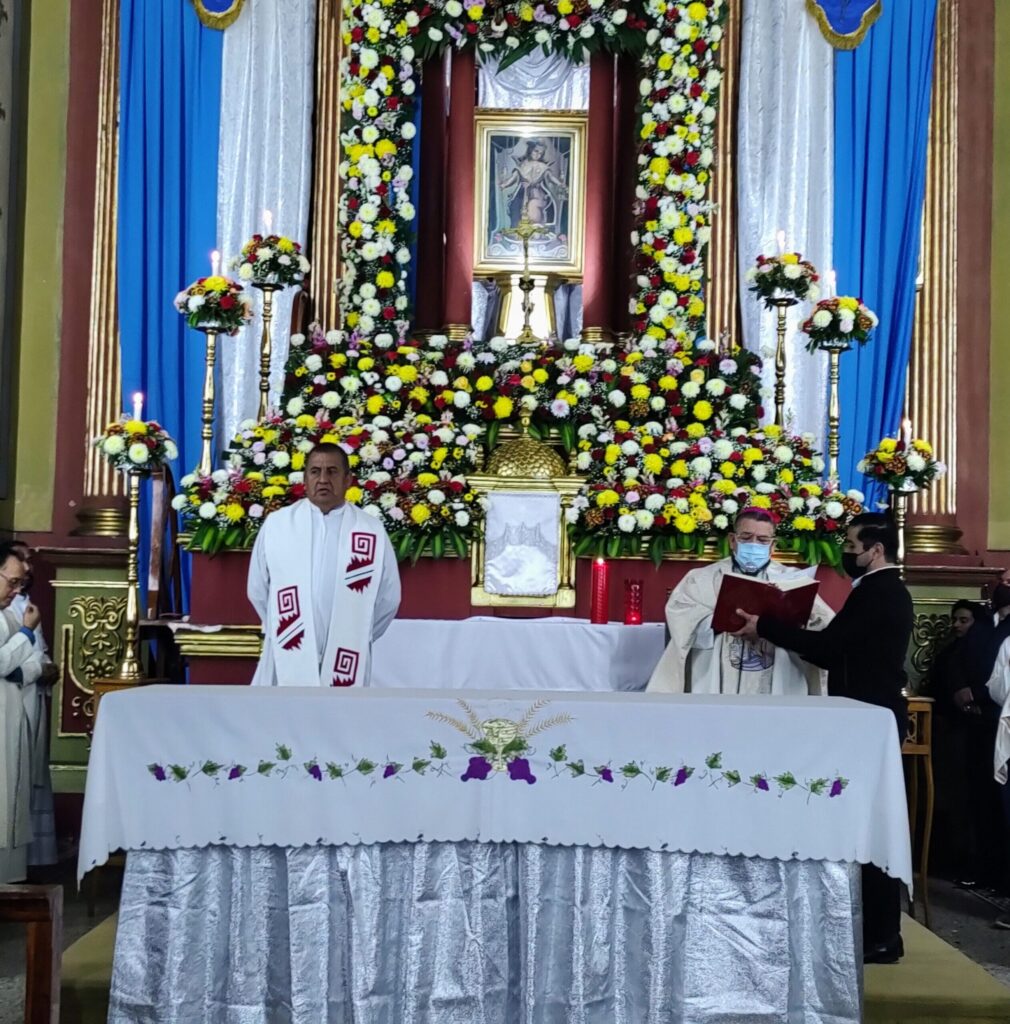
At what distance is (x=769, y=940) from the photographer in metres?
4.67

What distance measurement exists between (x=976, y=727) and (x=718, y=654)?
336 centimetres

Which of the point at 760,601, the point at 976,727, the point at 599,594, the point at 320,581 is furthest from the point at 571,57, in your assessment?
the point at 760,601

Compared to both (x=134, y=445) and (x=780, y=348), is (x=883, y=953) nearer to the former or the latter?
(x=780, y=348)

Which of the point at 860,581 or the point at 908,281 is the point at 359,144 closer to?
the point at 908,281

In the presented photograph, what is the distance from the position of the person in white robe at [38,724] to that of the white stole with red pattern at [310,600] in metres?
1.87

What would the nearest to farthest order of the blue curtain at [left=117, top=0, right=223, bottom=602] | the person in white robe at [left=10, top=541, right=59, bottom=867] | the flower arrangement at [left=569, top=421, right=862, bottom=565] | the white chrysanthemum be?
1. the person in white robe at [left=10, top=541, right=59, bottom=867]
2. the white chrysanthemum
3. the flower arrangement at [left=569, top=421, right=862, bottom=565]
4. the blue curtain at [left=117, top=0, right=223, bottom=602]

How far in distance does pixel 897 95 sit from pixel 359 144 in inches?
136

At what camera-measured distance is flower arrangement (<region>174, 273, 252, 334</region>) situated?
806 cm

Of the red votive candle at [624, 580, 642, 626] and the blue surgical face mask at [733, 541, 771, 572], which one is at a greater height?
the blue surgical face mask at [733, 541, 771, 572]

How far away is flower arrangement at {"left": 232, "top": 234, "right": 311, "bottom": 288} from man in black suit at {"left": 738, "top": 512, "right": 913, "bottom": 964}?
368 cm

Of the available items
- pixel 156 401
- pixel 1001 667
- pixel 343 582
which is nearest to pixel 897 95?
pixel 1001 667

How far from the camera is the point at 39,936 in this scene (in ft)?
12.2

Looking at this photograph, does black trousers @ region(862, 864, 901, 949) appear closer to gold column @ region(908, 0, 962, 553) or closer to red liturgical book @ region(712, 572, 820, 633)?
red liturgical book @ region(712, 572, 820, 633)

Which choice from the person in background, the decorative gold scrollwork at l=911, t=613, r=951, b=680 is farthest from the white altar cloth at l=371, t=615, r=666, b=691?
the decorative gold scrollwork at l=911, t=613, r=951, b=680
